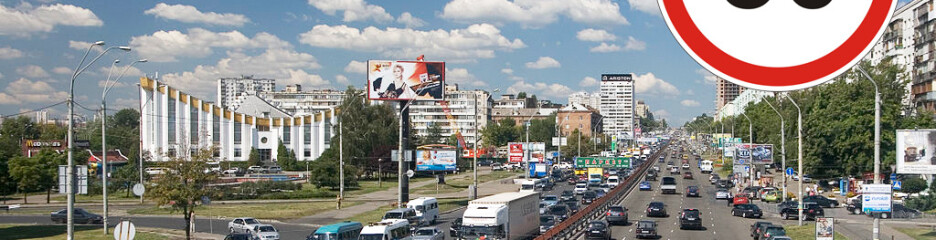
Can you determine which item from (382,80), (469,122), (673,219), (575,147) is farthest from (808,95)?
(469,122)

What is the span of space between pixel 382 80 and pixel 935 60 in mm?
53105

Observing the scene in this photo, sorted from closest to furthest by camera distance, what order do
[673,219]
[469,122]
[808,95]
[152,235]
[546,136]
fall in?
[152,235] → [673,219] → [808,95] → [546,136] → [469,122]

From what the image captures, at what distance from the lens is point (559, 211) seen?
5009cm

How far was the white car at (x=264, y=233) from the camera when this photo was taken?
129 feet

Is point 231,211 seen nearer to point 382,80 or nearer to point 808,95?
point 382,80

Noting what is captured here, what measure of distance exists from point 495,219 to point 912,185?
50.3 m

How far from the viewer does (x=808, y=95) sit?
3327 inches

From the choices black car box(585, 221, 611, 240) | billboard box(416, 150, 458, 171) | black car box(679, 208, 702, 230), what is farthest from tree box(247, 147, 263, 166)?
black car box(585, 221, 611, 240)

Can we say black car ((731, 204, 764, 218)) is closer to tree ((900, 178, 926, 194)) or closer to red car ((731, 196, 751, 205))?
red car ((731, 196, 751, 205))

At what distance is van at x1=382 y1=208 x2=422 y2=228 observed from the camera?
145ft

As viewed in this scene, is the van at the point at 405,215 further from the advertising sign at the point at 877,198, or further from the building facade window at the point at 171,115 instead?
the building facade window at the point at 171,115

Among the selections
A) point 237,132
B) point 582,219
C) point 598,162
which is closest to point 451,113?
point 237,132

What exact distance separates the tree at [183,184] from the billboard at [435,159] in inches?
1608

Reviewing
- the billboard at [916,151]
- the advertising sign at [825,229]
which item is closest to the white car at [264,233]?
the advertising sign at [825,229]
